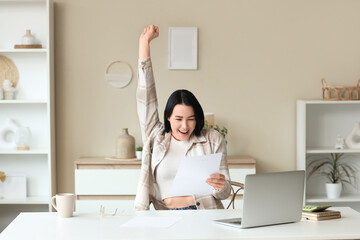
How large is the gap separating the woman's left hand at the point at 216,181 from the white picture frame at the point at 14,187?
246 cm

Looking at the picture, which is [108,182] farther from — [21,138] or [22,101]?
[22,101]

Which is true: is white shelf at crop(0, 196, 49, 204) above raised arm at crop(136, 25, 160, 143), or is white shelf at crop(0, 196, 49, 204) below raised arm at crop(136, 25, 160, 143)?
below

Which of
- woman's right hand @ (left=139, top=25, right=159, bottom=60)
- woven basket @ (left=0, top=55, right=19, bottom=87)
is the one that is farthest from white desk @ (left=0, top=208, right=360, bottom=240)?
woven basket @ (left=0, top=55, right=19, bottom=87)

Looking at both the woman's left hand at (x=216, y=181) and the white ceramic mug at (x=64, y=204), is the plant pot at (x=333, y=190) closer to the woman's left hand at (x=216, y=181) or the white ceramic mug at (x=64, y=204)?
the woman's left hand at (x=216, y=181)

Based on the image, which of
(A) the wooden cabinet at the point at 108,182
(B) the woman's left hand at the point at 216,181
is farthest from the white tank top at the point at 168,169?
(A) the wooden cabinet at the point at 108,182

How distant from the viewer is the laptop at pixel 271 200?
101 inches

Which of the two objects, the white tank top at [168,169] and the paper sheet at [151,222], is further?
the white tank top at [168,169]

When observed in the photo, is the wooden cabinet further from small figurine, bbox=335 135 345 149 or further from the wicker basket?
the wicker basket

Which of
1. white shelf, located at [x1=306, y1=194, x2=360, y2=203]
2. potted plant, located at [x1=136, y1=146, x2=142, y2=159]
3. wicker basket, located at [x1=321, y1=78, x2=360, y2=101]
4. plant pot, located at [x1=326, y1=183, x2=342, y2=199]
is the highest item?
wicker basket, located at [x1=321, y1=78, x2=360, y2=101]

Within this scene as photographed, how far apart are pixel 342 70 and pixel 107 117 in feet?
6.79

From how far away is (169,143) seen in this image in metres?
3.23

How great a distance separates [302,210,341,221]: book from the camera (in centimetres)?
275

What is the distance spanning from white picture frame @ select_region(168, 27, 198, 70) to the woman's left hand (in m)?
2.12

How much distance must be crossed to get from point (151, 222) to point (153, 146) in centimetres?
65
